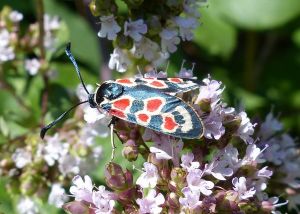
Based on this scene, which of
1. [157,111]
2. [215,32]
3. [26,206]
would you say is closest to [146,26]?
[157,111]

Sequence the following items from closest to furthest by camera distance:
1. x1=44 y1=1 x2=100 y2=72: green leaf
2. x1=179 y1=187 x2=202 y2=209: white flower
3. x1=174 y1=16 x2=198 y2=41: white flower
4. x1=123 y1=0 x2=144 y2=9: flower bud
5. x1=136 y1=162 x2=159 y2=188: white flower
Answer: x1=179 y1=187 x2=202 y2=209: white flower, x1=136 y1=162 x2=159 y2=188: white flower, x1=123 y1=0 x2=144 y2=9: flower bud, x1=174 y1=16 x2=198 y2=41: white flower, x1=44 y1=1 x2=100 y2=72: green leaf

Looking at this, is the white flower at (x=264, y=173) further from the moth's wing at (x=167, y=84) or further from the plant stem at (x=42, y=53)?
the plant stem at (x=42, y=53)

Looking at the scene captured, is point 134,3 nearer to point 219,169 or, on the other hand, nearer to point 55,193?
point 219,169

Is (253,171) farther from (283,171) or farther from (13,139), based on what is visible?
(13,139)

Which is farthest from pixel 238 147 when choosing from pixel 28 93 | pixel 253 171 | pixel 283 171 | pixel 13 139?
pixel 28 93

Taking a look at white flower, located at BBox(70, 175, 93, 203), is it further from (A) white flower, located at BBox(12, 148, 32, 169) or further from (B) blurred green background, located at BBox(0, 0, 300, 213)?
(B) blurred green background, located at BBox(0, 0, 300, 213)

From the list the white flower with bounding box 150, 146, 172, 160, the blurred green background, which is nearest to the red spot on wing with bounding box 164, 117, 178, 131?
the white flower with bounding box 150, 146, 172, 160

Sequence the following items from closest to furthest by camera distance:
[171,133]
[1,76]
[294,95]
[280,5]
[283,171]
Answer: [171,133] → [283,171] → [1,76] → [280,5] → [294,95]
